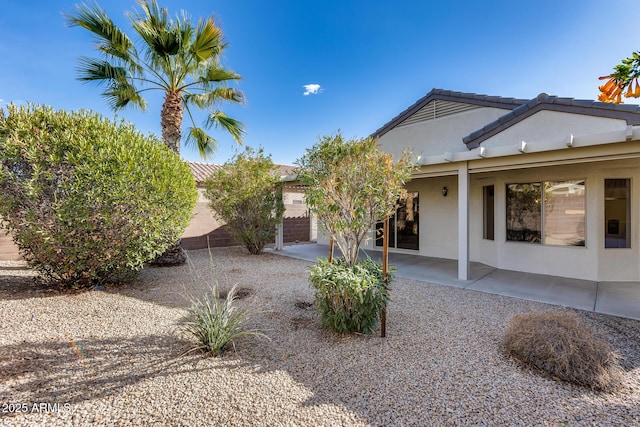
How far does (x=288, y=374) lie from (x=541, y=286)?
21.7 ft

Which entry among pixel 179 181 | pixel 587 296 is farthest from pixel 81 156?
pixel 587 296

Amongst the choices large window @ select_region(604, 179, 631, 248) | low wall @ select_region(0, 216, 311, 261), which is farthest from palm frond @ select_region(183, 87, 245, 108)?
large window @ select_region(604, 179, 631, 248)

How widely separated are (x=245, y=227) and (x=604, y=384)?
32.6ft

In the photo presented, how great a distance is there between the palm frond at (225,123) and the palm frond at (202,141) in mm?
475

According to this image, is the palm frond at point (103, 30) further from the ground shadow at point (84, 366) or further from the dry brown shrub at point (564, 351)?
the dry brown shrub at point (564, 351)

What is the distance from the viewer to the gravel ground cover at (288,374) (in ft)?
8.55

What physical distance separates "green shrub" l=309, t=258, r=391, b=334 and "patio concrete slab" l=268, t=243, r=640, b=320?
3.70 m

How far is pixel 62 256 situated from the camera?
554 cm

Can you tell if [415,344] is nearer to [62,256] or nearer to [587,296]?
[587,296]

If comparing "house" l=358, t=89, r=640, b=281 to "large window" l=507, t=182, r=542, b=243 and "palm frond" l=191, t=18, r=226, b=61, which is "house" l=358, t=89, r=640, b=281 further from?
"palm frond" l=191, t=18, r=226, b=61

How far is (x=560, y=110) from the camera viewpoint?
750 cm

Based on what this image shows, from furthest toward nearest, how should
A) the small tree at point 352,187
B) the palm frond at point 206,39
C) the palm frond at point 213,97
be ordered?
the palm frond at point 213,97, the palm frond at point 206,39, the small tree at point 352,187

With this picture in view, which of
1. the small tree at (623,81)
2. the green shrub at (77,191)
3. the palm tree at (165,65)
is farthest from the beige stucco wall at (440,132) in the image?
the small tree at (623,81)

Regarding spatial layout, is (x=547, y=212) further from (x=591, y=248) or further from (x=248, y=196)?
(x=248, y=196)
